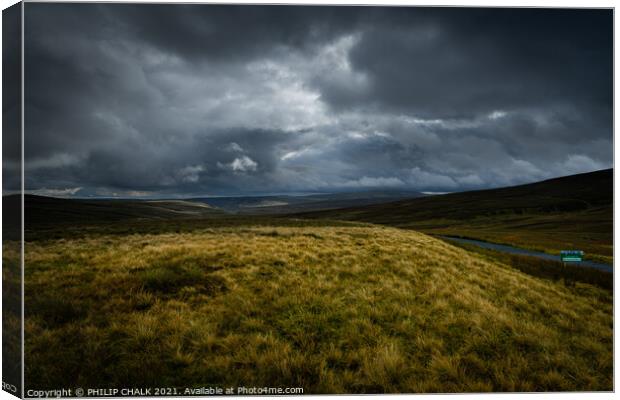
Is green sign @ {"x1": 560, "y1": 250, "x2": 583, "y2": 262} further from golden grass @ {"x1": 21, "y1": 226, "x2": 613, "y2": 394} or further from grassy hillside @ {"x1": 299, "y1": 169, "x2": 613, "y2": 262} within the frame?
golden grass @ {"x1": 21, "y1": 226, "x2": 613, "y2": 394}

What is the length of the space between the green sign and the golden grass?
83 centimetres

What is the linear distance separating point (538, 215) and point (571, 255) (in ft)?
49.7

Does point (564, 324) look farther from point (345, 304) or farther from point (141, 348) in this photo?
point (141, 348)

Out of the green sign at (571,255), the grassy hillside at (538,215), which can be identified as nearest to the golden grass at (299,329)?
the green sign at (571,255)

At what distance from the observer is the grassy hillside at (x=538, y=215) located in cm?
597

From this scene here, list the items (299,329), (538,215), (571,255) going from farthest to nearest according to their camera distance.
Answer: (538,215) → (571,255) → (299,329)

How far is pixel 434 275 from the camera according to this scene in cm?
691

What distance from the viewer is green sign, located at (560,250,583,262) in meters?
5.99

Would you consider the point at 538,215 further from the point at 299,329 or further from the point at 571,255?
the point at 299,329

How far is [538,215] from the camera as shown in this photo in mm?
17938

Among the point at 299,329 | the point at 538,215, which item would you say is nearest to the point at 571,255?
the point at 299,329

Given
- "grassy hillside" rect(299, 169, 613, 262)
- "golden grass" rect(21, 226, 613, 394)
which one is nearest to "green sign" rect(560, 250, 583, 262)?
"grassy hillside" rect(299, 169, 613, 262)

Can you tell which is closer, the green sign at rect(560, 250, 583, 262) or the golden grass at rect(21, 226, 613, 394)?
the golden grass at rect(21, 226, 613, 394)

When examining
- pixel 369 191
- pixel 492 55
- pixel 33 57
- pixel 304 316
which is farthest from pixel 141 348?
pixel 492 55
